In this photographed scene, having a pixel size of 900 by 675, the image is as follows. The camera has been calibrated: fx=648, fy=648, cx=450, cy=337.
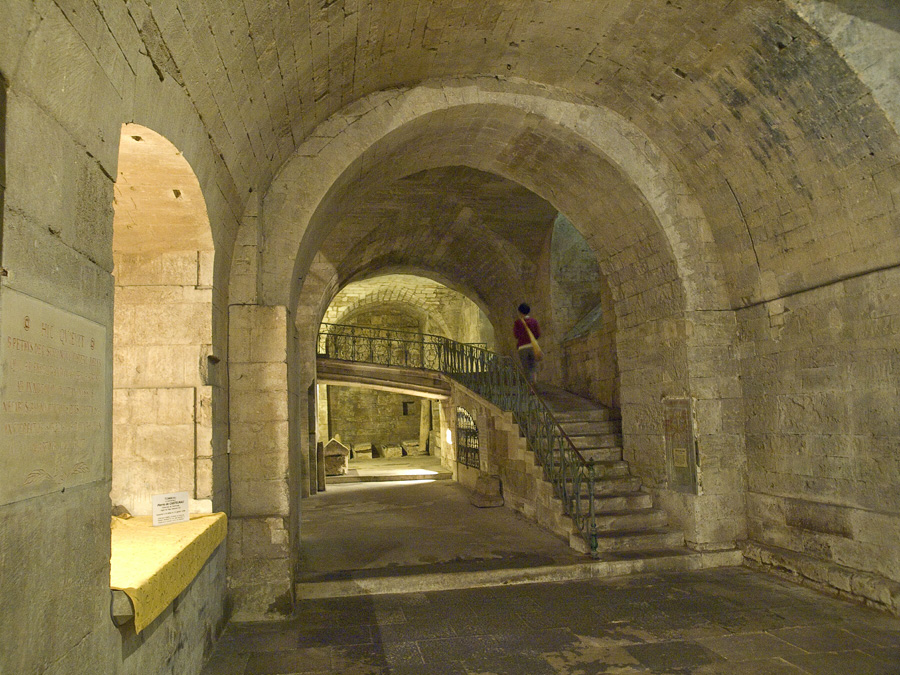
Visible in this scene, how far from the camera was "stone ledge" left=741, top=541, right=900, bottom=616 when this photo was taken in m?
4.71

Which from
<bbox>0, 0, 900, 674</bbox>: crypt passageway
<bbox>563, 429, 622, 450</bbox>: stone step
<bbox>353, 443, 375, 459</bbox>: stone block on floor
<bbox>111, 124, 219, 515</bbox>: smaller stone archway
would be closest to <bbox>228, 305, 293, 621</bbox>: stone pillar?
<bbox>0, 0, 900, 674</bbox>: crypt passageway

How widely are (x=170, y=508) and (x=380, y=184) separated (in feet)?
14.8

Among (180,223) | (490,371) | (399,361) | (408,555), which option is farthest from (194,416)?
(399,361)

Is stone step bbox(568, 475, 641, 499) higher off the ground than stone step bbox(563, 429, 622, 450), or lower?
lower

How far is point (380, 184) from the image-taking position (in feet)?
24.3

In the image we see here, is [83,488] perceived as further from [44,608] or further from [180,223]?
[180,223]

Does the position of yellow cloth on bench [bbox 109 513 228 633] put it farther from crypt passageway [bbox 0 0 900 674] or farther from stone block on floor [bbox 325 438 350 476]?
stone block on floor [bbox 325 438 350 476]

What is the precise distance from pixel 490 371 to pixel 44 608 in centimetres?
922

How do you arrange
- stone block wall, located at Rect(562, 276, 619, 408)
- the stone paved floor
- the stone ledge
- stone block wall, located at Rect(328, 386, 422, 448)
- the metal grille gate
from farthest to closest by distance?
stone block wall, located at Rect(328, 386, 422, 448)
the metal grille gate
stone block wall, located at Rect(562, 276, 619, 408)
the stone ledge
the stone paved floor

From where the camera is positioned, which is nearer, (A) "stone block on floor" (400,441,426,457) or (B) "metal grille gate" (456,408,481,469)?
(B) "metal grille gate" (456,408,481,469)

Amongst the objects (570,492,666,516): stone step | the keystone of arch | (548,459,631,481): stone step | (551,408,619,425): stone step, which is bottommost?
(570,492,666,516): stone step

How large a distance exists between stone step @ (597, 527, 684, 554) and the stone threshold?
0.19 metres

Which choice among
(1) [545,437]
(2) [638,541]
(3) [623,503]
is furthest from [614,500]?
(1) [545,437]

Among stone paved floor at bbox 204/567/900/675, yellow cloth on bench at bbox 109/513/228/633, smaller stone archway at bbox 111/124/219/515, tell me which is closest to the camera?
yellow cloth on bench at bbox 109/513/228/633
